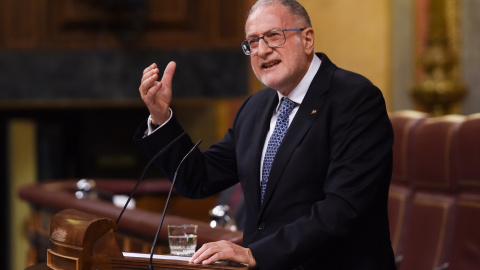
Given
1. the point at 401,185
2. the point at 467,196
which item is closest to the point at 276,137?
the point at 467,196

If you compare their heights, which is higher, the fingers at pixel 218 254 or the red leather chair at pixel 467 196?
the fingers at pixel 218 254

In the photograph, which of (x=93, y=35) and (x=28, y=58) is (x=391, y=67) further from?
(x=28, y=58)

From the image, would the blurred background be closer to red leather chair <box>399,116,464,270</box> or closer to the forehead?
red leather chair <box>399,116,464,270</box>

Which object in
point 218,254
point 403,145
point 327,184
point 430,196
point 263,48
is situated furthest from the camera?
point 403,145

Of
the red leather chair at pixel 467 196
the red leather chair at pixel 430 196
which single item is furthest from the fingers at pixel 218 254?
the red leather chair at pixel 430 196

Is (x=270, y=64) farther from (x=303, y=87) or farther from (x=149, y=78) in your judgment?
(x=149, y=78)

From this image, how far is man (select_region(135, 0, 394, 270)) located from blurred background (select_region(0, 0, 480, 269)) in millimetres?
3404

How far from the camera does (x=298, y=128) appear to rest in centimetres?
182

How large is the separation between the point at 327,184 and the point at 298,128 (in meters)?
0.15

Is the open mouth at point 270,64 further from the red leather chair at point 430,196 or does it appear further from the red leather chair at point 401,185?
the red leather chair at point 401,185

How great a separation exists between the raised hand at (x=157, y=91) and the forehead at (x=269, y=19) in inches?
8.7

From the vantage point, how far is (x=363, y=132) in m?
1.76

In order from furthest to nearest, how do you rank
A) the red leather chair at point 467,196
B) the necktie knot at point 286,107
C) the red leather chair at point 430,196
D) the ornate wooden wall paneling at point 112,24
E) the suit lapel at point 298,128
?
the ornate wooden wall paneling at point 112,24 < the red leather chair at point 430,196 < the red leather chair at point 467,196 < the necktie knot at point 286,107 < the suit lapel at point 298,128

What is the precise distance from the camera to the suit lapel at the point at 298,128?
1.81 metres
